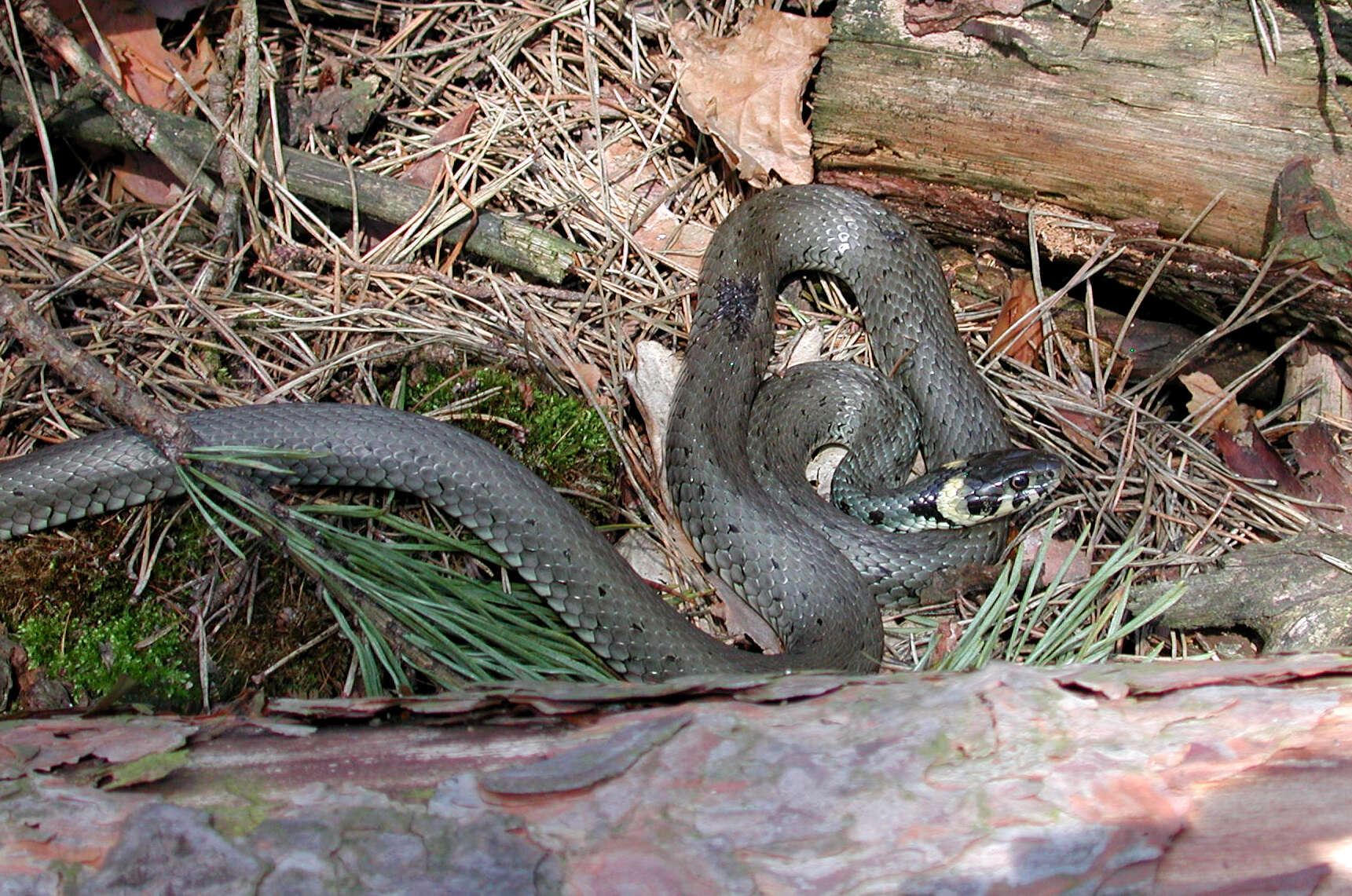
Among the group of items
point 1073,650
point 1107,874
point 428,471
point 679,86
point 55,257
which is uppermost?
point 679,86

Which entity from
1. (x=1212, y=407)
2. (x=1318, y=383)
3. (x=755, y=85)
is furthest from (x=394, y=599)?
(x=1318, y=383)

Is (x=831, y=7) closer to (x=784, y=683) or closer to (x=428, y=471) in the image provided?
(x=428, y=471)

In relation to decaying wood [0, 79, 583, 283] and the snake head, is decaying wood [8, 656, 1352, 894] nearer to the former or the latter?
the snake head

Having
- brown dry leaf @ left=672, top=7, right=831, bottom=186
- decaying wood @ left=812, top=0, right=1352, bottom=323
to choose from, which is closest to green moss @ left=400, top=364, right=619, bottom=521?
brown dry leaf @ left=672, top=7, right=831, bottom=186

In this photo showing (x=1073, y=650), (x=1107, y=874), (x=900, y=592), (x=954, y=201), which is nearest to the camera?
(x=1107, y=874)

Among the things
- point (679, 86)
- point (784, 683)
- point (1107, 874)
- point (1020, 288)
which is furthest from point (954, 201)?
point (1107, 874)

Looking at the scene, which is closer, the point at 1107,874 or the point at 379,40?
the point at 1107,874
